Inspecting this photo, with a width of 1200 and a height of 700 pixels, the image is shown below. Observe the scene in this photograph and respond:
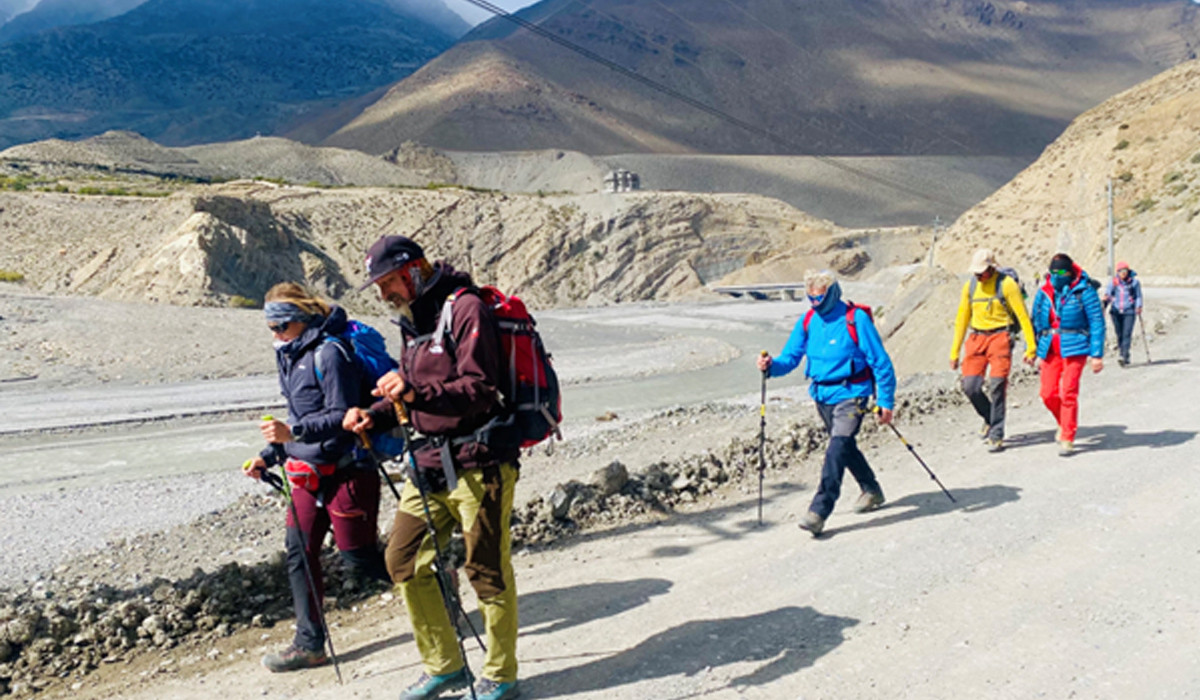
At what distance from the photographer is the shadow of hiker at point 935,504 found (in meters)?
6.70

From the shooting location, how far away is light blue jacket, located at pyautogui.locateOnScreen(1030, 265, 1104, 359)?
8828 millimetres

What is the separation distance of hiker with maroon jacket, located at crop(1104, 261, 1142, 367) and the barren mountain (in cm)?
2501

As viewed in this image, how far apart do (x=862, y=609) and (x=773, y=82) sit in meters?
171

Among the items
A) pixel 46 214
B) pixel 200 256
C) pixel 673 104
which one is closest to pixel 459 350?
pixel 200 256

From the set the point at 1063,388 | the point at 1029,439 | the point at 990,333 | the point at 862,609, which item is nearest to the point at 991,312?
the point at 990,333

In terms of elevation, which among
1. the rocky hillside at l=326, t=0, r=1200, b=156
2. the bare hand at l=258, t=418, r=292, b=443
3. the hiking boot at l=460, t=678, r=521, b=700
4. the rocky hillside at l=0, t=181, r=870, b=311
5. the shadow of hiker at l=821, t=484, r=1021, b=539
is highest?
the rocky hillside at l=326, t=0, r=1200, b=156

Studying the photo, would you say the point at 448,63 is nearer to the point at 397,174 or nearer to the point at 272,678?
the point at 397,174

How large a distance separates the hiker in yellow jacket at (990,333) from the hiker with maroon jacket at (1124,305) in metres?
6.74

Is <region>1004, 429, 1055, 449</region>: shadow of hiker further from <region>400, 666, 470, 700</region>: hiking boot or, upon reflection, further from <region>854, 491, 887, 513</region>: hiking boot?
<region>400, 666, 470, 700</region>: hiking boot

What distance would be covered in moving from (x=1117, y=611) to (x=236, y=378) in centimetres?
2198

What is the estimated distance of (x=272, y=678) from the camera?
4.80 metres

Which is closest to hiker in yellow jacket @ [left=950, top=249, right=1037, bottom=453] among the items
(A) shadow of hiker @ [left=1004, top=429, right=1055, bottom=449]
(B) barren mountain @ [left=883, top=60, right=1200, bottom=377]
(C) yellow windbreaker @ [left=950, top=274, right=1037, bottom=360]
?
(C) yellow windbreaker @ [left=950, top=274, right=1037, bottom=360]

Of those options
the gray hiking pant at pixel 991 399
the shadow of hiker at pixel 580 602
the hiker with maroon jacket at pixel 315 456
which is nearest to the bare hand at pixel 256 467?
the hiker with maroon jacket at pixel 315 456

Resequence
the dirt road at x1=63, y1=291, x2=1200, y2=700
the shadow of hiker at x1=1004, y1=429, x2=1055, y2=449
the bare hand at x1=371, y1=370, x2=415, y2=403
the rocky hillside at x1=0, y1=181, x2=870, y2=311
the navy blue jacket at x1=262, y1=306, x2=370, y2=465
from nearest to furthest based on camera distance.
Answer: the bare hand at x1=371, y1=370, x2=415, y2=403 < the dirt road at x1=63, y1=291, x2=1200, y2=700 < the navy blue jacket at x1=262, y1=306, x2=370, y2=465 < the shadow of hiker at x1=1004, y1=429, x2=1055, y2=449 < the rocky hillside at x1=0, y1=181, x2=870, y2=311
